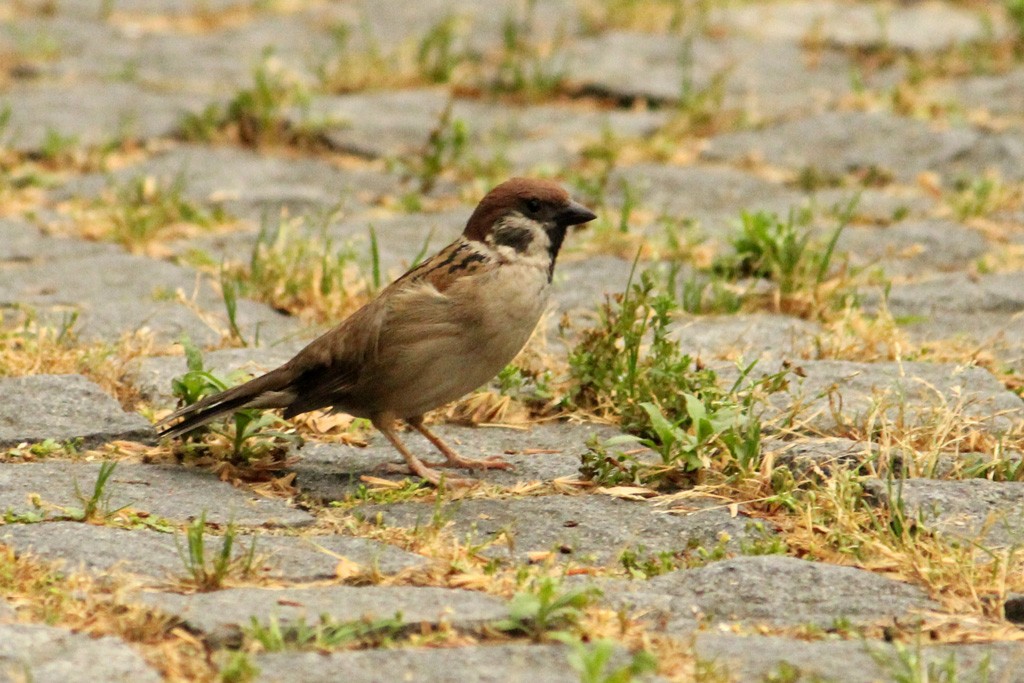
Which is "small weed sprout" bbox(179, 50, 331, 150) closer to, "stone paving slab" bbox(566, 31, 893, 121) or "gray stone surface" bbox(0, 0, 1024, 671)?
"gray stone surface" bbox(0, 0, 1024, 671)

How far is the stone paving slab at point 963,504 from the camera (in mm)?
3584

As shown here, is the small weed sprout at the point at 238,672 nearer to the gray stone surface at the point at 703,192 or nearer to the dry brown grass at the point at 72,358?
the dry brown grass at the point at 72,358

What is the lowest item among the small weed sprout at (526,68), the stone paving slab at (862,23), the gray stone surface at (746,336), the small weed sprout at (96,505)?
the small weed sprout at (96,505)

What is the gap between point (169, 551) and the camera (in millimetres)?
3408

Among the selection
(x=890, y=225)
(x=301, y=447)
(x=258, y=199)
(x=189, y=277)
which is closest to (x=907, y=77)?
(x=890, y=225)

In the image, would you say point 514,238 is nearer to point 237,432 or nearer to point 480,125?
point 237,432

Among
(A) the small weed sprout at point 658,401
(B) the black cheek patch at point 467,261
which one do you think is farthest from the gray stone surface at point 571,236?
(B) the black cheek patch at point 467,261

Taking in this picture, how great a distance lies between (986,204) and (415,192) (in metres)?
2.49

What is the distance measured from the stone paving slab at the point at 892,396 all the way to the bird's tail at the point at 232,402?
1.39 metres

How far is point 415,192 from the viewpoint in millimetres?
7090

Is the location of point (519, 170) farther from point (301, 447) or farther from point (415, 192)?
point (301, 447)

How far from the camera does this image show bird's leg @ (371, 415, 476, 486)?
4.14m

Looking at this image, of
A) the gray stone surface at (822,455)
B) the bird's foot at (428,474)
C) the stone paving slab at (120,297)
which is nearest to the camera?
the gray stone surface at (822,455)

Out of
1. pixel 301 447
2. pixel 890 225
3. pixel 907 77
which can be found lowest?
pixel 301 447
